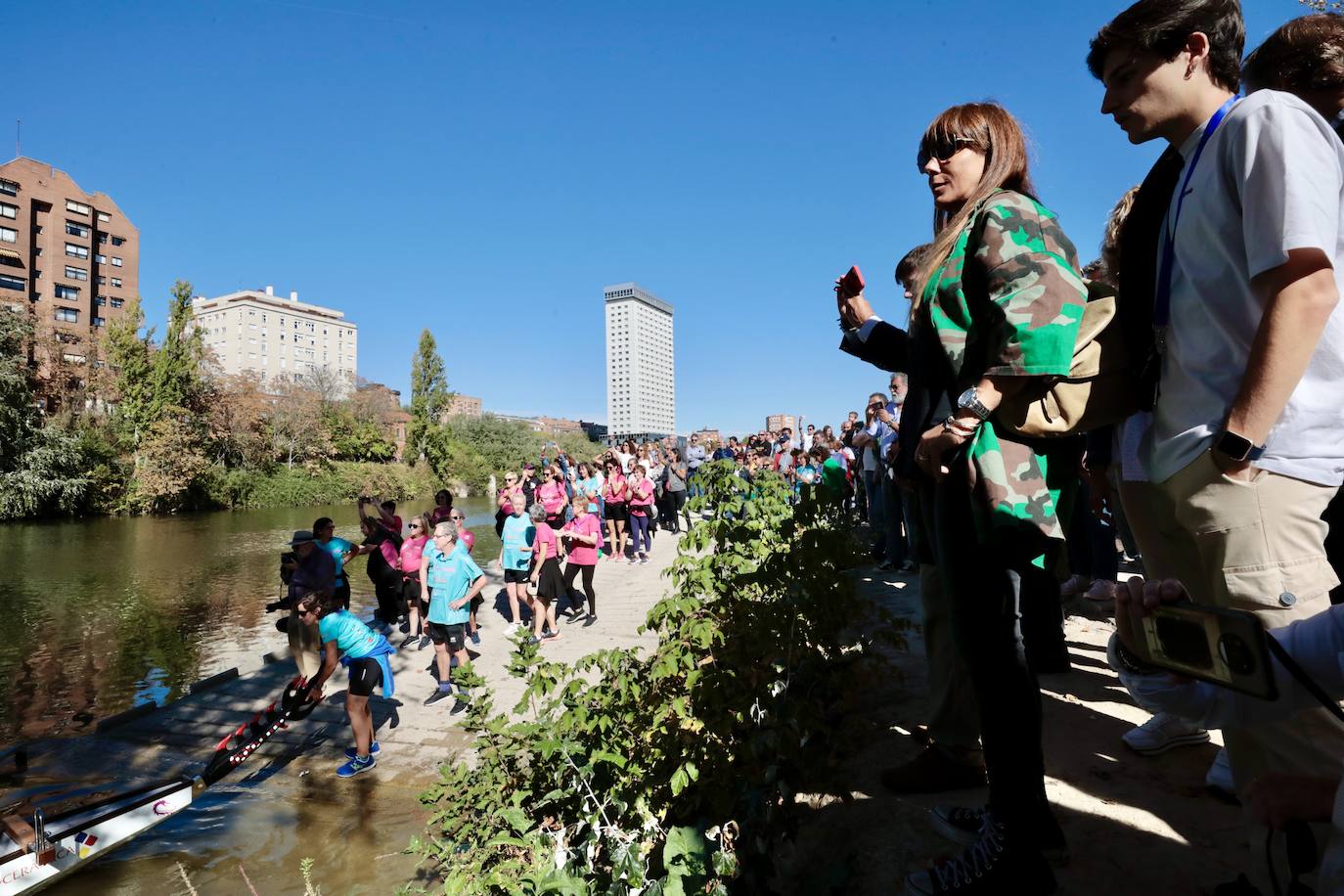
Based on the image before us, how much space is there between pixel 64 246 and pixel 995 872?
80.8 metres

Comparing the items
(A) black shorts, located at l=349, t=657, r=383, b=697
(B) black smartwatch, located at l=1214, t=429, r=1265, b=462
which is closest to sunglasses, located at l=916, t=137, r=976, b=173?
(B) black smartwatch, located at l=1214, t=429, r=1265, b=462

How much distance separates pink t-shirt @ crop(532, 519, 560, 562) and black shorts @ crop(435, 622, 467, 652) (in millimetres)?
1737

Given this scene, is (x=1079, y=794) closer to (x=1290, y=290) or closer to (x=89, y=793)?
(x=1290, y=290)

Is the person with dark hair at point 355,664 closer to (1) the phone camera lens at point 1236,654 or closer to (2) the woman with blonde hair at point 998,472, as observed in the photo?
(2) the woman with blonde hair at point 998,472

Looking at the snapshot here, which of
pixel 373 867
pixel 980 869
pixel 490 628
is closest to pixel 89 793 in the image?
pixel 373 867

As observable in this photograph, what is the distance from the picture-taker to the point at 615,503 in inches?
558

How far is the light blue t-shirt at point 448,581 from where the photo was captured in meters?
7.08

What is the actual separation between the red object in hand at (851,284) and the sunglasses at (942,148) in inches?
17.7

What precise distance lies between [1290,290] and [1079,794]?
6.20ft

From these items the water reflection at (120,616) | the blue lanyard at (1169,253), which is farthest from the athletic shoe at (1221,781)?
the water reflection at (120,616)

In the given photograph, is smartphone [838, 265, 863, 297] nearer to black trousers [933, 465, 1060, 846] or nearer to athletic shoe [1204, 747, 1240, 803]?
black trousers [933, 465, 1060, 846]

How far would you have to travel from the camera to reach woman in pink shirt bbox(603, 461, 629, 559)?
1391cm

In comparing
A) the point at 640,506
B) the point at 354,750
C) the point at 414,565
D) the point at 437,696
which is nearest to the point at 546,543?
the point at 414,565

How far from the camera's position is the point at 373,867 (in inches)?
167
